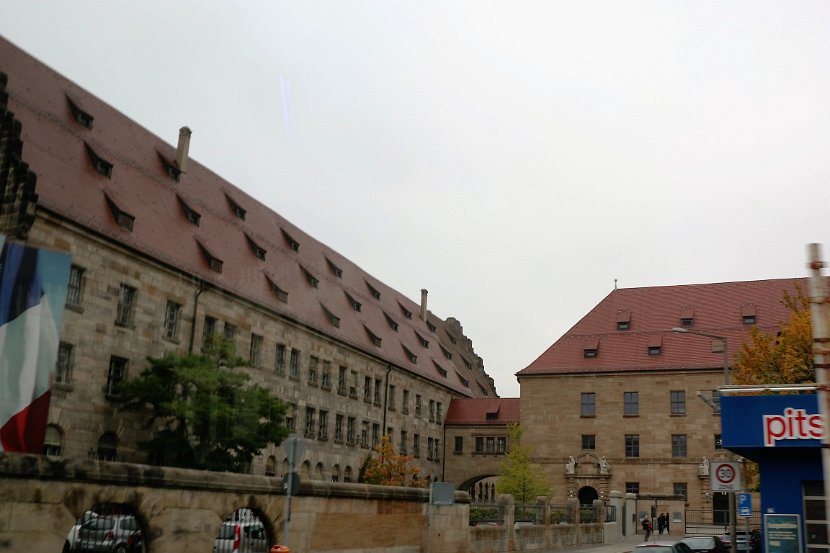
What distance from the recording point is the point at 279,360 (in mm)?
47469

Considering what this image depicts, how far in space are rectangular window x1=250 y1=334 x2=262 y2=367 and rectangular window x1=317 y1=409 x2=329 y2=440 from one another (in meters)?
6.82

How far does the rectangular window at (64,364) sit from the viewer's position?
1291 inches

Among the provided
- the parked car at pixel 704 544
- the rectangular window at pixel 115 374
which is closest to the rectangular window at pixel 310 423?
the rectangular window at pixel 115 374

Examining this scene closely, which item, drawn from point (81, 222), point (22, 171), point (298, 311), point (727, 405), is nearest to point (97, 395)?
point (81, 222)

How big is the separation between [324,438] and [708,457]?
24163 mm

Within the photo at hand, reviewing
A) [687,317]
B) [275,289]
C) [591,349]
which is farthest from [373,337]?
[687,317]

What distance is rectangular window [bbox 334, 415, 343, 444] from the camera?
2066 inches

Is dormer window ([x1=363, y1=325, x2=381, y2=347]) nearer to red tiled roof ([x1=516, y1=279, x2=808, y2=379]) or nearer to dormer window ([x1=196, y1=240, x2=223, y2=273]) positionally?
red tiled roof ([x1=516, y1=279, x2=808, y2=379])

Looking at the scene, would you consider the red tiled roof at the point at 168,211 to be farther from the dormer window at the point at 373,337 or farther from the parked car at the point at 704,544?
the parked car at the point at 704,544

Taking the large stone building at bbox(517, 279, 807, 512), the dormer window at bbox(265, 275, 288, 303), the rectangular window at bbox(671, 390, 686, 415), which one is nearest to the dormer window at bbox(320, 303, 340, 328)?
the dormer window at bbox(265, 275, 288, 303)

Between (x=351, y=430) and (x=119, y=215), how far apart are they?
22.5 meters

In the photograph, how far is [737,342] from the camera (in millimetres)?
57812

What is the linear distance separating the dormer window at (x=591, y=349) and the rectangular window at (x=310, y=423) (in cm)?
2103

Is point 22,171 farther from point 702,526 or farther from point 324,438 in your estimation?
point 702,526
